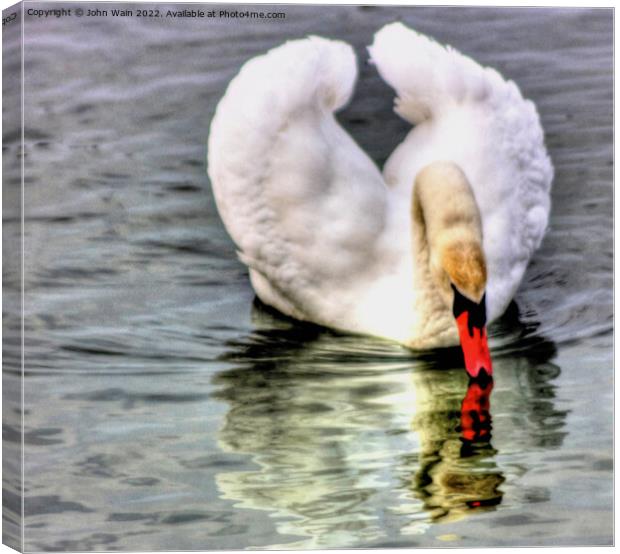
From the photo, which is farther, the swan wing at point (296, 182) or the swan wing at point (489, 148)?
the swan wing at point (489, 148)

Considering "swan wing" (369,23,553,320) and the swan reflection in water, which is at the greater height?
"swan wing" (369,23,553,320)

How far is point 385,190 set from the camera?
9.67m

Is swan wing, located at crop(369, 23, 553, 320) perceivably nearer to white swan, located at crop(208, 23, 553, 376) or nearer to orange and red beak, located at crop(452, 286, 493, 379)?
white swan, located at crop(208, 23, 553, 376)

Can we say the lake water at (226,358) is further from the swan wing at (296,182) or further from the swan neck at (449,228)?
the swan neck at (449,228)

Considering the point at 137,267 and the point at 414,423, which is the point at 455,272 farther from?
the point at 137,267

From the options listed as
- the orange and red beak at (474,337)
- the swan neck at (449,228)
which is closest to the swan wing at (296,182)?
the swan neck at (449,228)

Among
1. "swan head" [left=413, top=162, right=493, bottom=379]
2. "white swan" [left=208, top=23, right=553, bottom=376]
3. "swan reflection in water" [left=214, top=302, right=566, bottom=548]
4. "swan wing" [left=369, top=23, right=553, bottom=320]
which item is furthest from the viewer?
"swan wing" [left=369, top=23, right=553, bottom=320]

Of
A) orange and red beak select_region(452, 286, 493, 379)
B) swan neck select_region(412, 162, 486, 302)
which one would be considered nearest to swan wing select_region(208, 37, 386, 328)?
swan neck select_region(412, 162, 486, 302)

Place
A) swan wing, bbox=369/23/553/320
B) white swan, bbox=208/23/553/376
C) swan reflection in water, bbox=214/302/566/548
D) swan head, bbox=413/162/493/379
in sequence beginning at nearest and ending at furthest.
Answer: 1. swan reflection in water, bbox=214/302/566/548
2. swan head, bbox=413/162/493/379
3. white swan, bbox=208/23/553/376
4. swan wing, bbox=369/23/553/320

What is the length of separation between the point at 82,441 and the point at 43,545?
1.30 feet

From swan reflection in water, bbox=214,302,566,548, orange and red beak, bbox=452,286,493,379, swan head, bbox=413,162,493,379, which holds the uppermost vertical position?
swan head, bbox=413,162,493,379

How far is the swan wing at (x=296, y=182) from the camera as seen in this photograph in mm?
9477

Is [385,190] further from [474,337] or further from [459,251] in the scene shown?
[474,337]

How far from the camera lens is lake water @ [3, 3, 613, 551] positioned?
9.02 m
